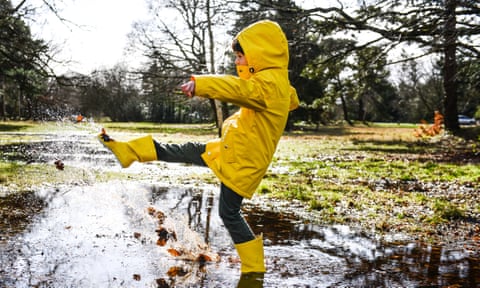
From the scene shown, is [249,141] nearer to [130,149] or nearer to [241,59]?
[241,59]

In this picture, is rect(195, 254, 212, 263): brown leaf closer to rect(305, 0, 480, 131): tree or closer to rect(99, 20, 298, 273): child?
rect(99, 20, 298, 273): child

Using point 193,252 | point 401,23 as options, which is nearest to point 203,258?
point 193,252

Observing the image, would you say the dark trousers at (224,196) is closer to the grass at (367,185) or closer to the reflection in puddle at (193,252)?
the reflection in puddle at (193,252)

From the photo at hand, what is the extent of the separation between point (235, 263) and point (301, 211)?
106 inches

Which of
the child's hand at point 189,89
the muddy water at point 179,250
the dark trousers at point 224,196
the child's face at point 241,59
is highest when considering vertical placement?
the child's face at point 241,59

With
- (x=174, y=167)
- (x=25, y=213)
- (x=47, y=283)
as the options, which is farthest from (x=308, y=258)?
(x=174, y=167)

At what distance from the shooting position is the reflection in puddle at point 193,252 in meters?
3.64

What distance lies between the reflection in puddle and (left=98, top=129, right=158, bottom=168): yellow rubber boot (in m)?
0.89

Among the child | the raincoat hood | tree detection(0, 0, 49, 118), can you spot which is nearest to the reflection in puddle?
the child

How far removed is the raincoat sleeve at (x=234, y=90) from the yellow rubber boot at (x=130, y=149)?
2.52 ft

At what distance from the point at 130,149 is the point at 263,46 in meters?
1.33

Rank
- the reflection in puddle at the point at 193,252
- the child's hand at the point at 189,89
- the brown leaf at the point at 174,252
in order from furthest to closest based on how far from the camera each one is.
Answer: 1. the brown leaf at the point at 174,252
2. the reflection in puddle at the point at 193,252
3. the child's hand at the point at 189,89

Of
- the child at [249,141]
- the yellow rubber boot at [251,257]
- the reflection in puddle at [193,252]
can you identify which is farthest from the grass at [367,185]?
the yellow rubber boot at [251,257]

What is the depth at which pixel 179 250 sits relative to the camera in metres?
4.43
